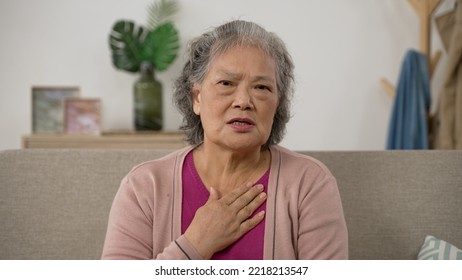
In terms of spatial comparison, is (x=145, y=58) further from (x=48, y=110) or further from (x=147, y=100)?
(x=48, y=110)

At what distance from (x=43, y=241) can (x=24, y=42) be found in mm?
2135

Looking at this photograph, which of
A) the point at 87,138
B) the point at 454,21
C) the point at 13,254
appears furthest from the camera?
the point at 87,138

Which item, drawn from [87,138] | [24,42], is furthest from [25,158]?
[24,42]

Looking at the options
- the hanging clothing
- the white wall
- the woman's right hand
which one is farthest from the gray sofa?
the white wall

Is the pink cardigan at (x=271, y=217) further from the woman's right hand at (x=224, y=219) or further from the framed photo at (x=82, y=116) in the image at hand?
the framed photo at (x=82, y=116)

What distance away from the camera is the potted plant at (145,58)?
303 cm

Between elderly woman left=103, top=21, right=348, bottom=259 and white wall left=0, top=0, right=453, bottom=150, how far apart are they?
202 cm

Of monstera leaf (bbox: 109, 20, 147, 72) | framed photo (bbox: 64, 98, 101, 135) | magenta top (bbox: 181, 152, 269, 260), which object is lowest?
magenta top (bbox: 181, 152, 269, 260)

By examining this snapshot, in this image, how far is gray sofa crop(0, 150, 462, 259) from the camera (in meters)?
1.42

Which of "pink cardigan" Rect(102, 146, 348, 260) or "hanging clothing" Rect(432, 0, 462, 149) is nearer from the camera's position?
"pink cardigan" Rect(102, 146, 348, 260)

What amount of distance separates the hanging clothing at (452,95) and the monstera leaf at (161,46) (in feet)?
4.70

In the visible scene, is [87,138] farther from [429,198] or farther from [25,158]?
[429,198]

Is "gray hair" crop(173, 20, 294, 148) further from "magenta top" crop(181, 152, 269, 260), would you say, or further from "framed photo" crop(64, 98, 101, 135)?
"framed photo" crop(64, 98, 101, 135)

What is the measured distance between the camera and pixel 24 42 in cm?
323
